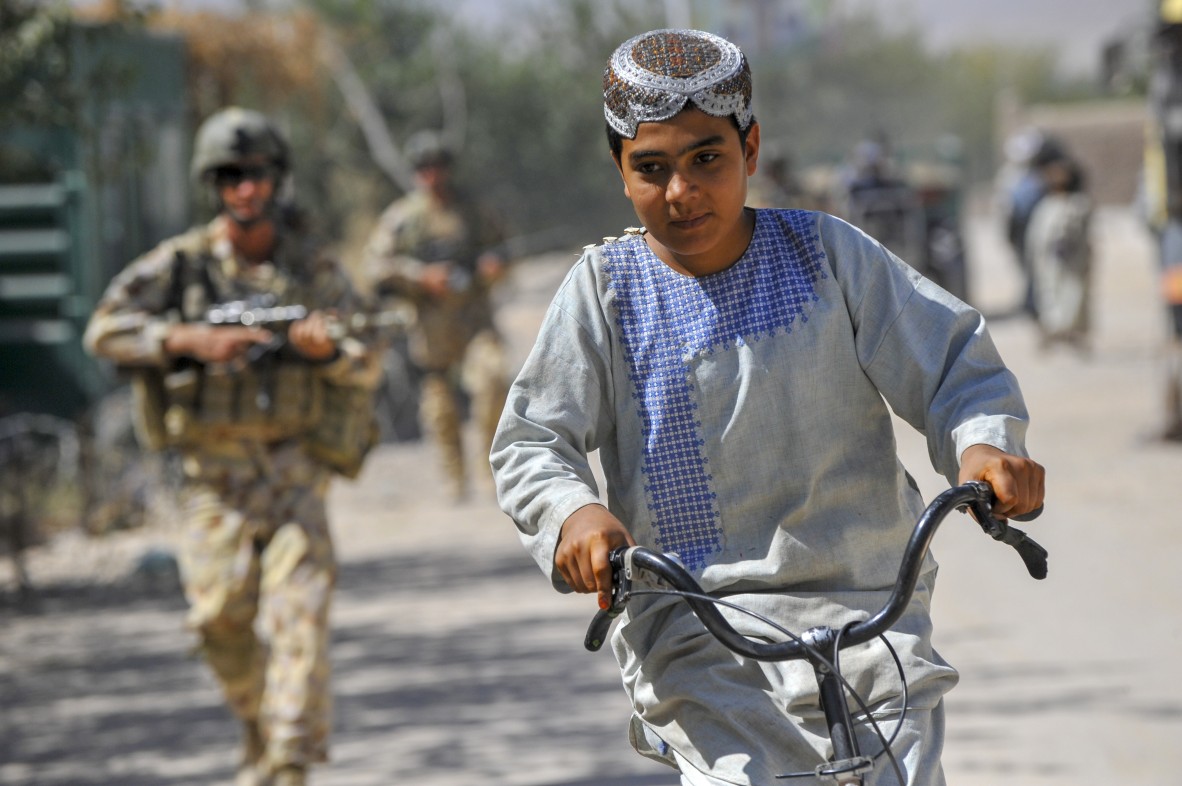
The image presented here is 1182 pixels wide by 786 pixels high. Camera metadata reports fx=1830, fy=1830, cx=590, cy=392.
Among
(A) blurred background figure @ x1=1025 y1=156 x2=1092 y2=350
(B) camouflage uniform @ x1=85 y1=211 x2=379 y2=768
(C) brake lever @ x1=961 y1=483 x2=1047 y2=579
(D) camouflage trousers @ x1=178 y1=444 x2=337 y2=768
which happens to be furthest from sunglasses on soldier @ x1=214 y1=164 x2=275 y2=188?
(A) blurred background figure @ x1=1025 y1=156 x2=1092 y2=350

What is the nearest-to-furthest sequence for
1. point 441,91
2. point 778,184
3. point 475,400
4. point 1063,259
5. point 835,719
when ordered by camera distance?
point 835,719, point 475,400, point 778,184, point 1063,259, point 441,91

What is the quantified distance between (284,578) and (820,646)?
3160mm

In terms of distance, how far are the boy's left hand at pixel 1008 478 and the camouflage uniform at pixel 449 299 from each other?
9.54m

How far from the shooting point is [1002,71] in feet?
365

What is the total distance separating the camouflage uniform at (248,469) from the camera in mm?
5520

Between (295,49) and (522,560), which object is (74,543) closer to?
(522,560)

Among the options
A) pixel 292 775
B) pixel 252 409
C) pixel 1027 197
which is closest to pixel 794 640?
pixel 292 775

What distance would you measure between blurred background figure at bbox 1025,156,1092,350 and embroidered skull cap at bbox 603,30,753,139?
15810 millimetres

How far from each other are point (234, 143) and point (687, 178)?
2.98m

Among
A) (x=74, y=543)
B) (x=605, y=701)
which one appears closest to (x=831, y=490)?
(x=605, y=701)

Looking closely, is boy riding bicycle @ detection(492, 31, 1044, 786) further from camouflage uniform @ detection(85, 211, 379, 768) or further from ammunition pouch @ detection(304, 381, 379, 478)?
ammunition pouch @ detection(304, 381, 379, 478)

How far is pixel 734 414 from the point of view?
2.96 m

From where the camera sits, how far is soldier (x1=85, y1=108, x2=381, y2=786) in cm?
555

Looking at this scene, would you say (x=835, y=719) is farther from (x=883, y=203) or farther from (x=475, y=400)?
(x=883, y=203)
